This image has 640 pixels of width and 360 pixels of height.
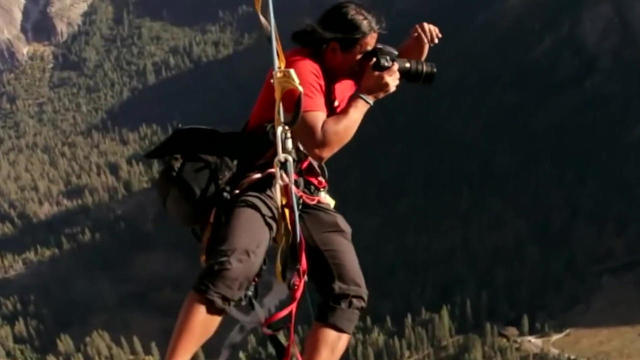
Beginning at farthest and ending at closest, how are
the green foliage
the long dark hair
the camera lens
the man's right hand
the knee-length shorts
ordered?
the green foliage, the camera lens, the long dark hair, the man's right hand, the knee-length shorts

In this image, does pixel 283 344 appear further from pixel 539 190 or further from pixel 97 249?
pixel 97 249

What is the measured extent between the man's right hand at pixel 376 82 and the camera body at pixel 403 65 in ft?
0.17

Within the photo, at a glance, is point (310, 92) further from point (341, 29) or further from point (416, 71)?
point (416, 71)

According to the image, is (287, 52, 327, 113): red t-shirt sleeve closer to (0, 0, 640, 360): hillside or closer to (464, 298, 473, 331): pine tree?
(0, 0, 640, 360): hillside

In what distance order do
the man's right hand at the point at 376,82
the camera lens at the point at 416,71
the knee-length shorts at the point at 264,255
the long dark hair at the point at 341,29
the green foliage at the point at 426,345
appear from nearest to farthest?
the knee-length shorts at the point at 264,255
the man's right hand at the point at 376,82
the long dark hair at the point at 341,29
the camera lens at the point at 416,71
the green foliage at the point at 426,345

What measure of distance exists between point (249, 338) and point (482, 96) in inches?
3695

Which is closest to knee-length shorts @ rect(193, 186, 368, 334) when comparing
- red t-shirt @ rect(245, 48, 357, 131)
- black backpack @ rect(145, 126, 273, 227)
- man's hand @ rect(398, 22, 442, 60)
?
black backpack @ rect(145, 126, 273, 227)

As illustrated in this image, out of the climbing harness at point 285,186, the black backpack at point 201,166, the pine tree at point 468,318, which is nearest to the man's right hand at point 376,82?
the climbing harness at point 285,186

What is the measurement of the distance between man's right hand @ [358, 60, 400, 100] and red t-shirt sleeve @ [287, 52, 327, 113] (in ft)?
1.46

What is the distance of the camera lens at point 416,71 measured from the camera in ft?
30.4

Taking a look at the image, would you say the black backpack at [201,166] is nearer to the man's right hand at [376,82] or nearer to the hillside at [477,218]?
the man's right hand at [376,82]

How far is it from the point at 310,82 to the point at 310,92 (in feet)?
0.51

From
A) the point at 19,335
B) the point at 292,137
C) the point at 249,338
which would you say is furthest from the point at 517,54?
the point at 292,137

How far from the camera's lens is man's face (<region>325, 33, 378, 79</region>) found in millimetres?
9016
